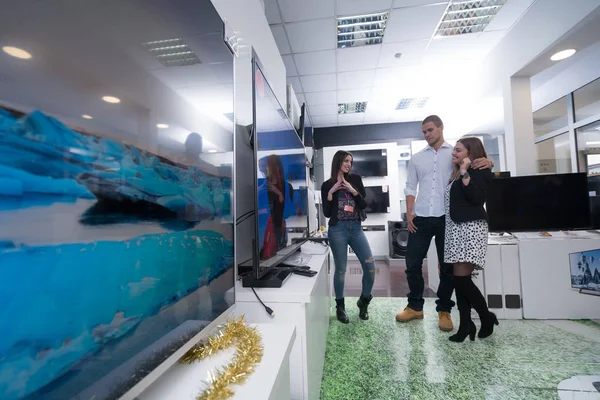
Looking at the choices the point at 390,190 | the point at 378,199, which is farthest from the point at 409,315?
the point at 390,190

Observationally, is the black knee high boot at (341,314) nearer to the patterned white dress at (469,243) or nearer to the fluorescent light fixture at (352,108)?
the patterned white dress at (469,243)

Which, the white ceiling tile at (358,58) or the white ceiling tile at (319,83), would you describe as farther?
the white ceiling tile at (319,83)

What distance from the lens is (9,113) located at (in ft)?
1.05

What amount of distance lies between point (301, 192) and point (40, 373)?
1.88 meters

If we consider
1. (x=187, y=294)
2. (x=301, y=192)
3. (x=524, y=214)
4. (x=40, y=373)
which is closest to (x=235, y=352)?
(x=187, y=294)

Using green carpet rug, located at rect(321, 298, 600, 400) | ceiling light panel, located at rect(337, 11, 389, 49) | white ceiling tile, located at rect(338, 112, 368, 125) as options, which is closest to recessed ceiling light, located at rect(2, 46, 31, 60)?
green carpet rug, located at rect(321, 298, 600, 400)

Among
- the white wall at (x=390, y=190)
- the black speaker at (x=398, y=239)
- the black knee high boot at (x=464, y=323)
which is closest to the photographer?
the black knee high boot at (x=464, y=323)

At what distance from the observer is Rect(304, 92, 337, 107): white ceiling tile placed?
16.6 feet

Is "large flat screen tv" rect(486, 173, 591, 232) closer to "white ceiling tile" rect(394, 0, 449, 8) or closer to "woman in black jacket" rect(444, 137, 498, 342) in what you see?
"woman in black jacket" rect(444, 137, 498, 342)

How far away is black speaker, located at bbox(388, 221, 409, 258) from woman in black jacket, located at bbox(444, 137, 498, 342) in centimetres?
311

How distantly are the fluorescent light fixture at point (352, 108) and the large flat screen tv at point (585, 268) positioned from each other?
422 cm

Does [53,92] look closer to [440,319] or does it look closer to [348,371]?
[348,371]

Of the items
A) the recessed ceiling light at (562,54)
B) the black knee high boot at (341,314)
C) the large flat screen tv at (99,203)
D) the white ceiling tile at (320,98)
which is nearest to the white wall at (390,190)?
the white ceiling tile at (320,98)

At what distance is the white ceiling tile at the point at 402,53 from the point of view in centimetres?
367
